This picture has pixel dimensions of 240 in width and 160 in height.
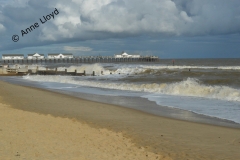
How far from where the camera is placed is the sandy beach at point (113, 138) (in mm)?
6184

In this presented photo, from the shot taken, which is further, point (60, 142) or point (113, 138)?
point (113, 138)

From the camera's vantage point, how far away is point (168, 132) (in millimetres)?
8586

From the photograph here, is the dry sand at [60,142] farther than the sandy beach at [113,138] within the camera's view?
No

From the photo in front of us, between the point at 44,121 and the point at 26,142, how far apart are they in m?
2.65

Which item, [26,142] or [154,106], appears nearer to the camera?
[26,142]

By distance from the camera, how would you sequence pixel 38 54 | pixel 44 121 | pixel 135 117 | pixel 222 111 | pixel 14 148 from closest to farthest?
pixel 14 148, pixel 44 121, pixel 135 117, pixel 222 111, pixel 38 54

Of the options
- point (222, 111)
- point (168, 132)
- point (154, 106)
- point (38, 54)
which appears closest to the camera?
point (168, 132)

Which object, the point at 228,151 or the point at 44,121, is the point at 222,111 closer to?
the point at 228,151

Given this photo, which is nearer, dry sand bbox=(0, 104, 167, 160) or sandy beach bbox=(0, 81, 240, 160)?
dry sand bbox=(0, 104, 167, 160)

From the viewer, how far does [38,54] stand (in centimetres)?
15250

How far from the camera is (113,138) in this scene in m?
7.61

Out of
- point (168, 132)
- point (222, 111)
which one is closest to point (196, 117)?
point (222, 111)

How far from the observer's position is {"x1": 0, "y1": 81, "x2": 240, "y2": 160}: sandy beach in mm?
6184

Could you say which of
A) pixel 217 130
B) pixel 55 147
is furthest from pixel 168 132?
pixel 55 147
